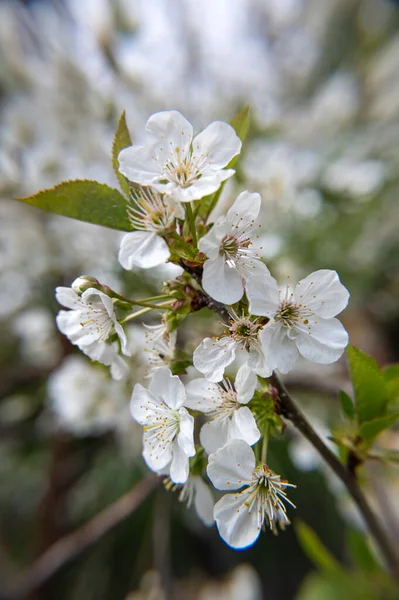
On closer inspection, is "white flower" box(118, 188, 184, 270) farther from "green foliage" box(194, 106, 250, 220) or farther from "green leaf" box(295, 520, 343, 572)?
"green leaf" box(295, 520, 343, 572)

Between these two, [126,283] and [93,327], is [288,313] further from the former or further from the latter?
[126,283]

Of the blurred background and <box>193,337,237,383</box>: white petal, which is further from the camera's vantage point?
the blurred background

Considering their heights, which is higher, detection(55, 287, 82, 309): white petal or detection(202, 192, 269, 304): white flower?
detection(202, 192, 269, 304): white flower

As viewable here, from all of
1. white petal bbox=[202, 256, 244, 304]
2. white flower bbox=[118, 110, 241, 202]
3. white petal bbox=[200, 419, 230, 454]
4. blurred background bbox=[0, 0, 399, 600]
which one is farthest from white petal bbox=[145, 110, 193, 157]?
blurred background bbox=[0, 0, 399, 600]

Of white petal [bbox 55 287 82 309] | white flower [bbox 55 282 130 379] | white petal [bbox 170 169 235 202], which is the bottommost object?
white flower [bbox 55 282 130 379]

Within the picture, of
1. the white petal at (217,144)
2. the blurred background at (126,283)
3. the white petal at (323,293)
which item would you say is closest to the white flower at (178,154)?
the white petal at (217,144)

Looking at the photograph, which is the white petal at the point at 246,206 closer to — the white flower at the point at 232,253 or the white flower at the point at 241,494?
the white flower at the point at 232,253
